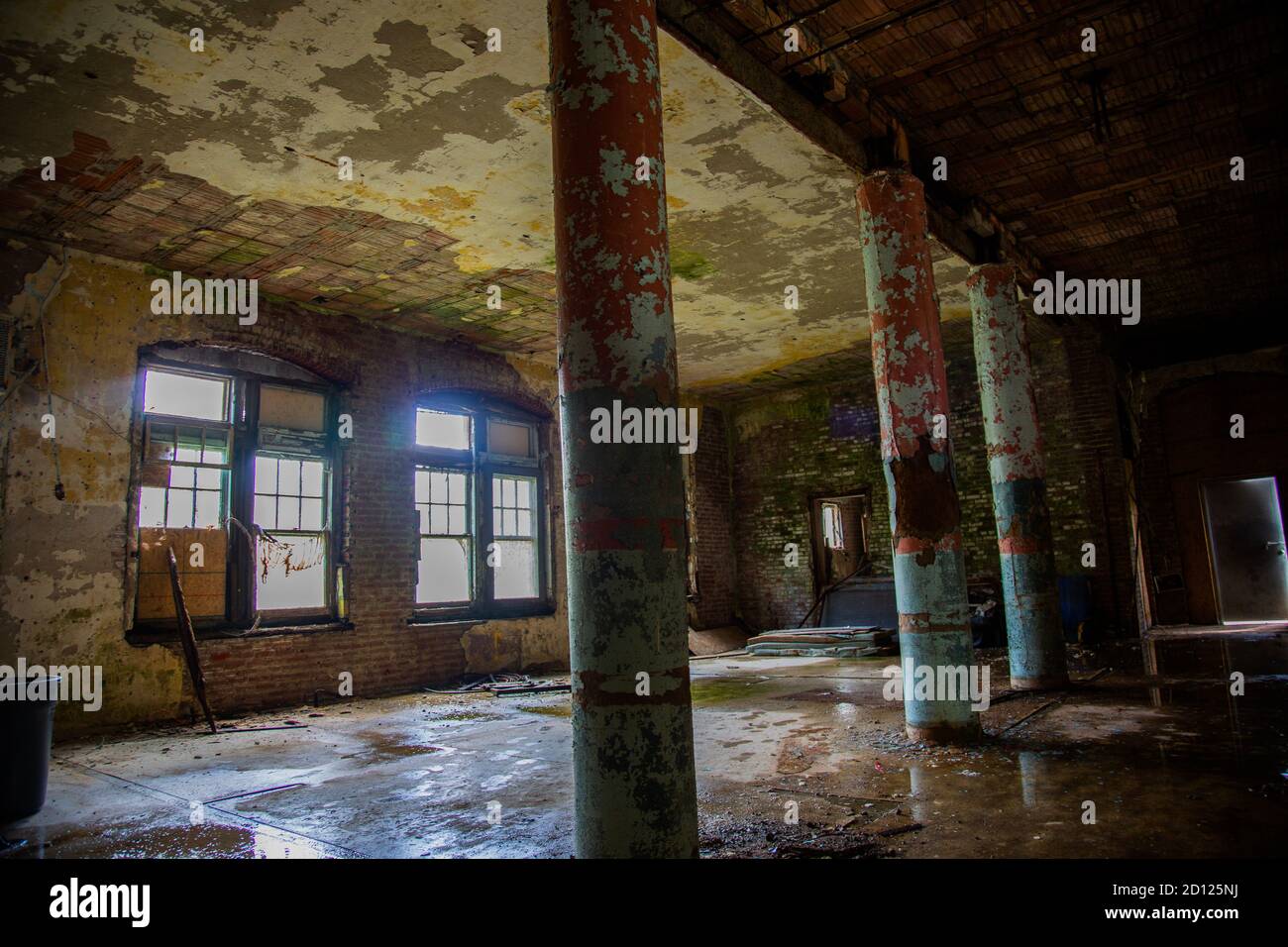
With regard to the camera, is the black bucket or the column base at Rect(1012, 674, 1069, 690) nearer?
the black bucket

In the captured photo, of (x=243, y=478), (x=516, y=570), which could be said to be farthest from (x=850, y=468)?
(x=243, y=478)

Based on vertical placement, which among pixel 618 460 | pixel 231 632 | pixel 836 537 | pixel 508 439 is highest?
pixel 508 439

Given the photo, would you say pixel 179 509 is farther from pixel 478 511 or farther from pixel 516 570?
pixel 516 570

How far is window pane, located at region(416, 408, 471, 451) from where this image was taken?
873 cm

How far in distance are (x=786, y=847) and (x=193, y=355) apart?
6730mm

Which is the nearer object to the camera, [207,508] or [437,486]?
[207,508]

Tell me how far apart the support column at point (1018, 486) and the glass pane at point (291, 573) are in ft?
21.1

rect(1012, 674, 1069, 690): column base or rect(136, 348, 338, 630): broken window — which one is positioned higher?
rect(136, 348, 338, 630): broken window

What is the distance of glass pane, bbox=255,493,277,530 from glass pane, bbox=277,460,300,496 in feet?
0.48

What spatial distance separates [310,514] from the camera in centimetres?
765

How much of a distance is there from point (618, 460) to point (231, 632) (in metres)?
5.97

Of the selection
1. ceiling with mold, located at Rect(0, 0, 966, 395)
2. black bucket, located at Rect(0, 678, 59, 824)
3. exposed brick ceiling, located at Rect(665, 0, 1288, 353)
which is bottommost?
black bucket, located at Rect(0, 678, 59, 824)

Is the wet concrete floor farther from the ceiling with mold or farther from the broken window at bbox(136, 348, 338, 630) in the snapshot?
the ceiling with mold

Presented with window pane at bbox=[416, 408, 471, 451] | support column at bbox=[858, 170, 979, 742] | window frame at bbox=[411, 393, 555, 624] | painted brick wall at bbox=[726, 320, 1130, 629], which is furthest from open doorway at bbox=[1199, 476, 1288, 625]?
window pane at bbox=[416, 408, 471, 451]
